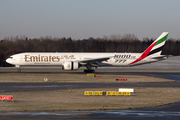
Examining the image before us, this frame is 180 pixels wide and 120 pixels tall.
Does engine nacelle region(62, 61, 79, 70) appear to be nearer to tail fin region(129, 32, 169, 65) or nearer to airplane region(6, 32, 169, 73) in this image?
airplane region(6, 32, 169, 73)

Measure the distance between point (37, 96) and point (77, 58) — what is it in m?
31.1

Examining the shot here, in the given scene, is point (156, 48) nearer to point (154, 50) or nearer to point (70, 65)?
point (154, 50)

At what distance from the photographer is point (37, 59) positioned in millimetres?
53625

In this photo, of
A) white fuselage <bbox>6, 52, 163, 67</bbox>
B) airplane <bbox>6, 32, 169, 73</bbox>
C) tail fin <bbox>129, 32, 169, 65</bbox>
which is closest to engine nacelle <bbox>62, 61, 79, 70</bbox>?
airplane <bbox>6, 32, 169, 73</bbox>

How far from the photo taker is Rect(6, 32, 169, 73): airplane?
2110 inches

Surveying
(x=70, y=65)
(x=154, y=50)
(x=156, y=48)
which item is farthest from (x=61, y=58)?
(x=156, y=48)

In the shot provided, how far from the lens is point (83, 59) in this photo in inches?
2189

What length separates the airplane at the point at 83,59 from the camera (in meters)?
53.6

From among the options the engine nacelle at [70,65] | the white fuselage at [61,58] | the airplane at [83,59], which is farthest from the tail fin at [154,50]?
the engine nacelle at [70,65]

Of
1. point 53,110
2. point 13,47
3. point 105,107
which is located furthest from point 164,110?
point 13,47

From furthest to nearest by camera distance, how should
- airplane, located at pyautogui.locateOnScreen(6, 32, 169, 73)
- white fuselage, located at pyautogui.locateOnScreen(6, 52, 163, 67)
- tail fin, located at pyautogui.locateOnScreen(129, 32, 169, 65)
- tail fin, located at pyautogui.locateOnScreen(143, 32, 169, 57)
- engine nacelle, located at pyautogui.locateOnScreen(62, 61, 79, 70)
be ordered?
tail fin, located at pyautogui.locateOnScreen(143, 32, 169, 57) < tail fin, located at pyautogui.locateOnScreen(129, 32, 169, 65) < white fuselage, located at pyautogui.locateOnScreen(6, 52, 163, 67) < airplane, located at pyautogui.locateOnScreen(6, 32, 169, 73) < engine nacelle, located at pyautogui.locateOnScreen(62, 61, 79, 70)

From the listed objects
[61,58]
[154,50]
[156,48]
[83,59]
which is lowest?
[83,59]

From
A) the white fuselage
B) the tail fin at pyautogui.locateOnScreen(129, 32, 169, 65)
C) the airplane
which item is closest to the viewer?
the airplane

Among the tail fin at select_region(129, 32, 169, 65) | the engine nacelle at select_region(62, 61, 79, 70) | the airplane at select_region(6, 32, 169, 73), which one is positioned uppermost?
the tail fin at select_region(129, 32, 169, 65)
